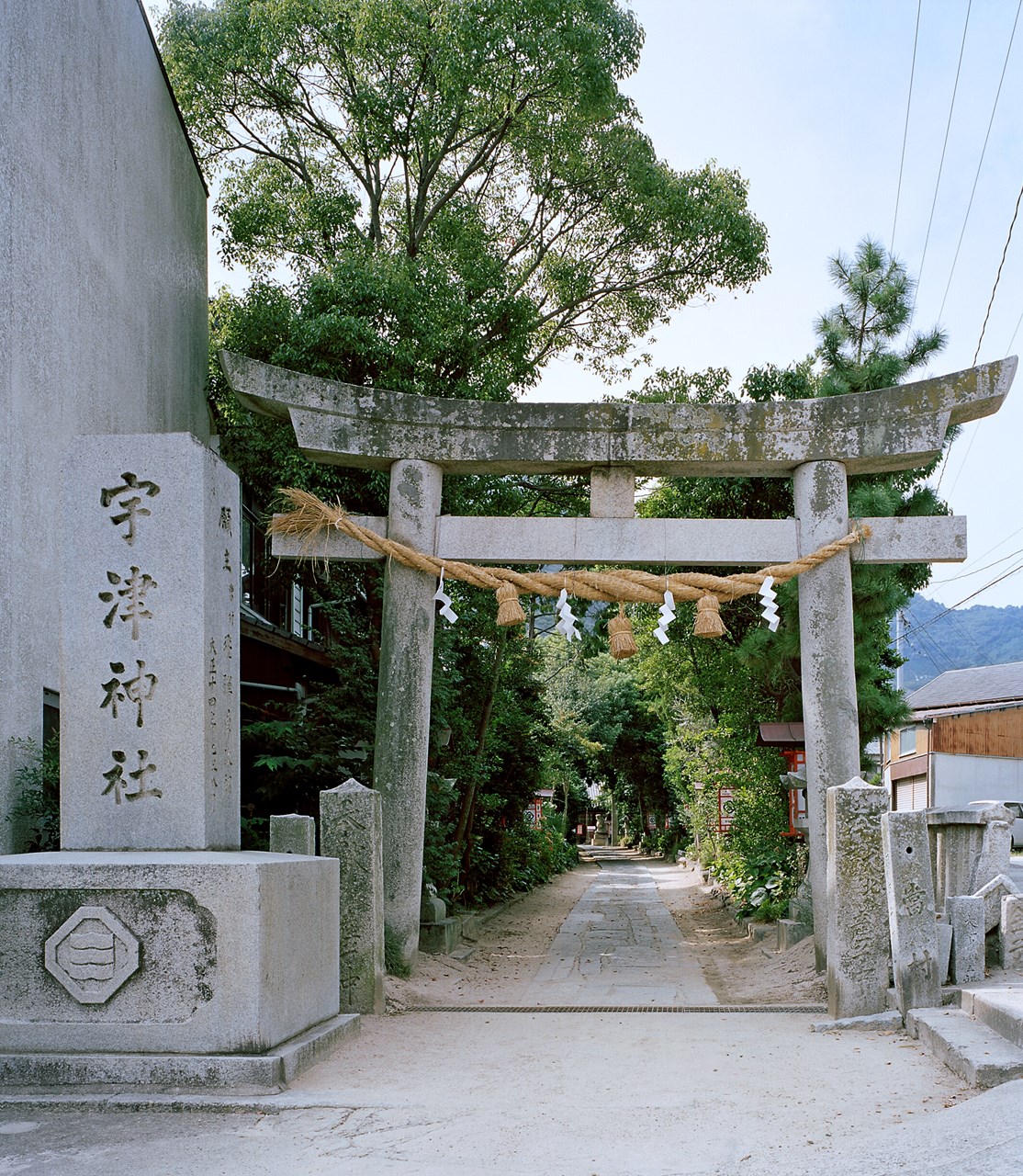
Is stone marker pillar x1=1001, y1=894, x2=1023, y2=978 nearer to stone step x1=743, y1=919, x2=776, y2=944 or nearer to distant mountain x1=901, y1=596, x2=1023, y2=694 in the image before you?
stone step x1=743, y1=919, x2=776, y2=944

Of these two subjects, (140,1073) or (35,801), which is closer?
(140,1073)

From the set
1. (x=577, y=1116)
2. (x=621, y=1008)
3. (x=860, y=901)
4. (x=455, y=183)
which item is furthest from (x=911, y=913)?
(x=455, y=183)

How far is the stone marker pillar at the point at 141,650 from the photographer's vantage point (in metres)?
6.15

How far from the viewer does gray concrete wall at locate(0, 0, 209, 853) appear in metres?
8.16

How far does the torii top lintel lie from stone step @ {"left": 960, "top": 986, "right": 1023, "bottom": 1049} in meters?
4.77

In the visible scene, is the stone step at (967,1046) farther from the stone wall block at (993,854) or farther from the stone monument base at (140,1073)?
the stone monument base at (140,1073)

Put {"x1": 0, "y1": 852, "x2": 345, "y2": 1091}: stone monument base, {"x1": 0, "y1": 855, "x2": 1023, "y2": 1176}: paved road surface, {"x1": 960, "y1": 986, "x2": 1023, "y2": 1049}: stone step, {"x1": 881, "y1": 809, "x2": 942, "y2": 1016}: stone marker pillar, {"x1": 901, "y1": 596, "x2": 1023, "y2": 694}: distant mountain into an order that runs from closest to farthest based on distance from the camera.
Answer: {"x1": 0, "y1": 855, "x2": 1023, "y2": 1176}: paved road surface → {"x1": 0, "y1": 852, "x2": 345, "y2": 1091}: stone monument base → {"x1": 960, "y1": 986, "x2": 1023, "y2": 1049}: stone step → {"x1": 881, "y1": 809, "x2": 942, "y2": 1016}: stone marker pillar → {"x1": 901, "y1": 596, "x2": 1023, "y2": 694}: distant mountain

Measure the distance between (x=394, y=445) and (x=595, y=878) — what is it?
20.2 meters

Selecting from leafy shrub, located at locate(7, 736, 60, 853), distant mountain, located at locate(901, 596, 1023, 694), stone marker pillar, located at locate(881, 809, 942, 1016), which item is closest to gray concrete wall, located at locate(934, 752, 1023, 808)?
stone marker pillar, located at locate(881, 809, 942, 1016)

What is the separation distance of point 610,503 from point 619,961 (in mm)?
5460

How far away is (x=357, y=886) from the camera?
804 centimetres

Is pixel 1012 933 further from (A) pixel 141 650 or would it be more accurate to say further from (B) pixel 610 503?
(A) pixel 141 650

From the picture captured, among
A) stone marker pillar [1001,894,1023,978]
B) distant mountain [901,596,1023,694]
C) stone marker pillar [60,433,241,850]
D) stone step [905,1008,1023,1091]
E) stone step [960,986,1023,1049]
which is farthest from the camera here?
distant mountain [901,596,1023,694]

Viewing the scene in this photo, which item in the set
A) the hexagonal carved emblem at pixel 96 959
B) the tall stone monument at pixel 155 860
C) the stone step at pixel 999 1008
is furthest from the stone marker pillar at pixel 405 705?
the stone step at pixel 999 1008
